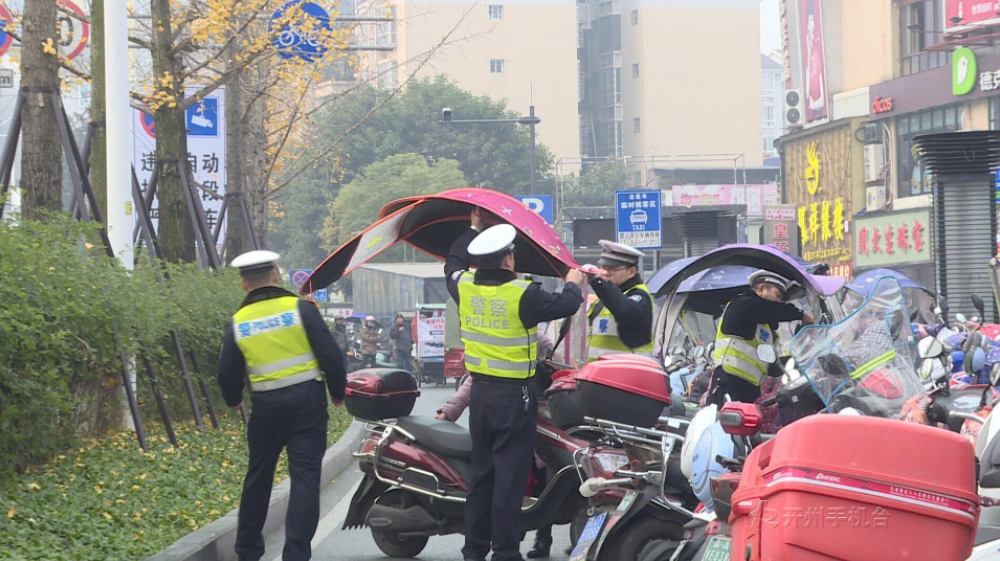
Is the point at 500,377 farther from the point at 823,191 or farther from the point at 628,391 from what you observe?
the point at 823,191

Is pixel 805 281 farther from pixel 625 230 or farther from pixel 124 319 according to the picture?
pixel 625 230

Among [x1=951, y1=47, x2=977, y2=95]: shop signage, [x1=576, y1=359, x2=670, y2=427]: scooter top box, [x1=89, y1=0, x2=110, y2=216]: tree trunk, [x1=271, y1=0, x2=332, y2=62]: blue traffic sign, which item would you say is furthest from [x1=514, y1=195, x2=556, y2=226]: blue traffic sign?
[x1=576, y1=359, x2=670, y2=427]: scooter top box

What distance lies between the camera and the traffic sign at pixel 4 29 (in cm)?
1427

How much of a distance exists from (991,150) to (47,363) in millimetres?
15224

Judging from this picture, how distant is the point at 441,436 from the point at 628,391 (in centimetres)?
179

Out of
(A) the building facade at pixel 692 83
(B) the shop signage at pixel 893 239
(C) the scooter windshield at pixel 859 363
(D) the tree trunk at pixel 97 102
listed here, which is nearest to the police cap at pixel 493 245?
(C) the scooter windshield at pixel 859 363

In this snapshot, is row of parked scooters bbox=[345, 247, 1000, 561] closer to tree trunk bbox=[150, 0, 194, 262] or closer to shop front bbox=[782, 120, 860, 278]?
tree trunk bbox=[150, 0, 194, 262]

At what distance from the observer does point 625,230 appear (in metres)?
23.7

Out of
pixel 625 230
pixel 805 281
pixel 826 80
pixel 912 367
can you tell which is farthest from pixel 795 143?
pixel 912 367

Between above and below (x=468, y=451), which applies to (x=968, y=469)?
above

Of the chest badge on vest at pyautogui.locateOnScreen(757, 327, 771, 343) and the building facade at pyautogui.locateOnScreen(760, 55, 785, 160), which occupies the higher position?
the building facade at pyautogui.locateOnScreen(760, 55, 785, 160)

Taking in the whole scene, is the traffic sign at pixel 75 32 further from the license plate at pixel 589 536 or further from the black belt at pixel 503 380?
the license plate at pixel 589 536

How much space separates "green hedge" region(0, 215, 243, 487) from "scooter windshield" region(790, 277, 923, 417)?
15.8ft

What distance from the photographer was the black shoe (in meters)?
7.88
